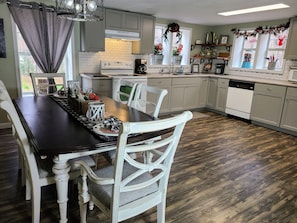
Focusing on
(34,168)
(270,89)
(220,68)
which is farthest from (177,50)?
(34,168)

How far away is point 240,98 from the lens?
4809 mm

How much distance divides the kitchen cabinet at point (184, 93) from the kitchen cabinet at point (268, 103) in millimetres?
1336

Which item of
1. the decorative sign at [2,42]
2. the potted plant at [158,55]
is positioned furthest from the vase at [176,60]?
the decorative sign at [2,42]

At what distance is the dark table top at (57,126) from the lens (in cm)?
131

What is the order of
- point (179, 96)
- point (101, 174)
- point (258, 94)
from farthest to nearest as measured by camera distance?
point (179, 96) → point (258, 94) → point (101, 174)

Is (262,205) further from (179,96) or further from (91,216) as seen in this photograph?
(179,96)

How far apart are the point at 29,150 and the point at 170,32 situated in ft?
15.3

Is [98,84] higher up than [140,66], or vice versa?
[140,66]

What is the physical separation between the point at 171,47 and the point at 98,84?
2349mm

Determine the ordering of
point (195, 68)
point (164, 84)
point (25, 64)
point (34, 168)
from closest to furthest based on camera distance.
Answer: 1. point (34, 168)
2. point (25, 64)
3. point (164, 84)
4. point (195, 68)

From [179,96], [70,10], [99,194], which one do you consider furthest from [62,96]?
[179,96]

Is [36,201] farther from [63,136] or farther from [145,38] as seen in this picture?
[145,38]

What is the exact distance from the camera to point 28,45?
362 centimetres

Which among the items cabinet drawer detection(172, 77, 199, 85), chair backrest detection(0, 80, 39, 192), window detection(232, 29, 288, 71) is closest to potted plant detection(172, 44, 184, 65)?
cabinet drawer detection(172, 77, 199, 85)
